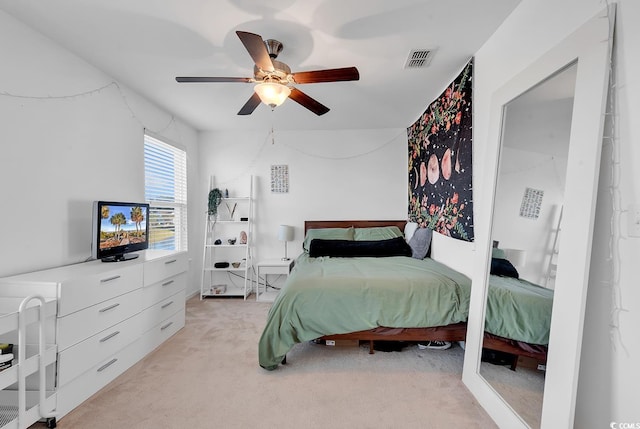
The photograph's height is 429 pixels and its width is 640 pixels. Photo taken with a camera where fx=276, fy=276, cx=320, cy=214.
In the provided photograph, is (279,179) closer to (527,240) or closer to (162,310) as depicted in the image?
(162,310)

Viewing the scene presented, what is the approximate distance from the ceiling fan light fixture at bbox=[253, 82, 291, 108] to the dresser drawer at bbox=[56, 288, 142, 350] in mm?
1807

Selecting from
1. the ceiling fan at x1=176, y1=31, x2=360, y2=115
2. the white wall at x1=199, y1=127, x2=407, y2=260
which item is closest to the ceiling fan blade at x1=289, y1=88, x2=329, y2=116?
the ceiling fan at x1=176, y1=31, x2=360, y2=115

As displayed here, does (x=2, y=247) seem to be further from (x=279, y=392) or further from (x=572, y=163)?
(x=572, y=163)

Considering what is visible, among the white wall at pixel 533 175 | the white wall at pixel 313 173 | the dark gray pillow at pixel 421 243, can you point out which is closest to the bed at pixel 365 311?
the white wall at pixel 533 175

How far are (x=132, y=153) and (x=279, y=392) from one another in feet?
8.81

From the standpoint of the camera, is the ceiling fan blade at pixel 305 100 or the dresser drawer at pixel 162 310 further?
the dresser drawer at pixel 162 310

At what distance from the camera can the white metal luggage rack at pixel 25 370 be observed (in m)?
1.34

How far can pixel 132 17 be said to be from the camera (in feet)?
5.82

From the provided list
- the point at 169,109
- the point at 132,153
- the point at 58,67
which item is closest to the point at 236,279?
the point at 132,153

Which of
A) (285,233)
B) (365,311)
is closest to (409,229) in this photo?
(285,233)

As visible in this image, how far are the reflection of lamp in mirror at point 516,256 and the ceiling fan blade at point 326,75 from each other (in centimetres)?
141

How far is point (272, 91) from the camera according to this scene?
191cm

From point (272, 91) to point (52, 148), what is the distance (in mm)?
1693

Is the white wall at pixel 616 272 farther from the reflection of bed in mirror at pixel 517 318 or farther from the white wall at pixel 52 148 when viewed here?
the white wall at pixel 52 148
